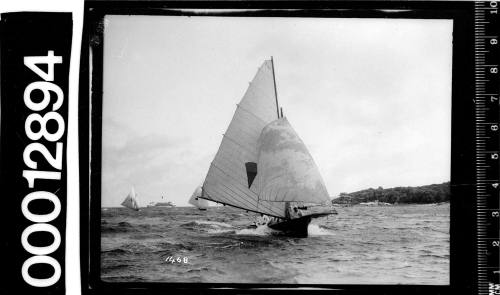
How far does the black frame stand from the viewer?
3010mm

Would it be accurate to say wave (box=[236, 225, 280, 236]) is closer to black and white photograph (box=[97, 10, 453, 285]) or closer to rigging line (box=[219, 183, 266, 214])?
black and white photograph (box=[97, 10, 453, 285])

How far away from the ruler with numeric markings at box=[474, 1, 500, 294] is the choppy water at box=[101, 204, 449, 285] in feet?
0.71

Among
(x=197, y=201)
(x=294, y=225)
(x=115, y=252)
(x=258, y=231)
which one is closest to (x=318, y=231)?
(x=294, y=225)

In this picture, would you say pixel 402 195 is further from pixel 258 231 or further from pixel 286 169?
pixel 258 231

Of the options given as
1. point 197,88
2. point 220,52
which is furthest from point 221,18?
point 197,88

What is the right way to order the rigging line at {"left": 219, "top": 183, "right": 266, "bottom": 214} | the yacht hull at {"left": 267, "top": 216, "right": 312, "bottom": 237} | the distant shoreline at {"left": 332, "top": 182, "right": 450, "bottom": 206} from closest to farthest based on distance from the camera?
the distant shoreline at {"left": 332, "top": 182, "right": 450, "bottom": 206}, the yacht hull at {"left": 267, "top": 216, "right": 312, "bottom": 237}, the rigging line at {"left": 219, "top": 183, "right": 266, "bottom": 214}

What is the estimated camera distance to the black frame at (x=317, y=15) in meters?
3.01

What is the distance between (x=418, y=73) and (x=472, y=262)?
1252 millimetres

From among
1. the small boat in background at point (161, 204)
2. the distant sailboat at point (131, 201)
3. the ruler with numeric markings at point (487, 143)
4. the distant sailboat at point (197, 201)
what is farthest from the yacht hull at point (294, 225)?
the ruler with numeric markings at point (487, 143)

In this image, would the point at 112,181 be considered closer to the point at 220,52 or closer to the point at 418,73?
the point at 220,52

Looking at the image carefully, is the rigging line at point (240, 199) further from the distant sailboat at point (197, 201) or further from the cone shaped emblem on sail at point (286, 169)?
the distant sailboat at point (197, 201)

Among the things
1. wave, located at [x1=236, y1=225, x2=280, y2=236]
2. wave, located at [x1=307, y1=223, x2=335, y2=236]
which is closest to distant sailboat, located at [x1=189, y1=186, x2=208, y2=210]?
wave, located at [x1=236, y1=225, x2=280, y2=236]

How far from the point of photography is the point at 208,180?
3156 mm

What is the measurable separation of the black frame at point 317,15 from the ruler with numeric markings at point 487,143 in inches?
2.3
